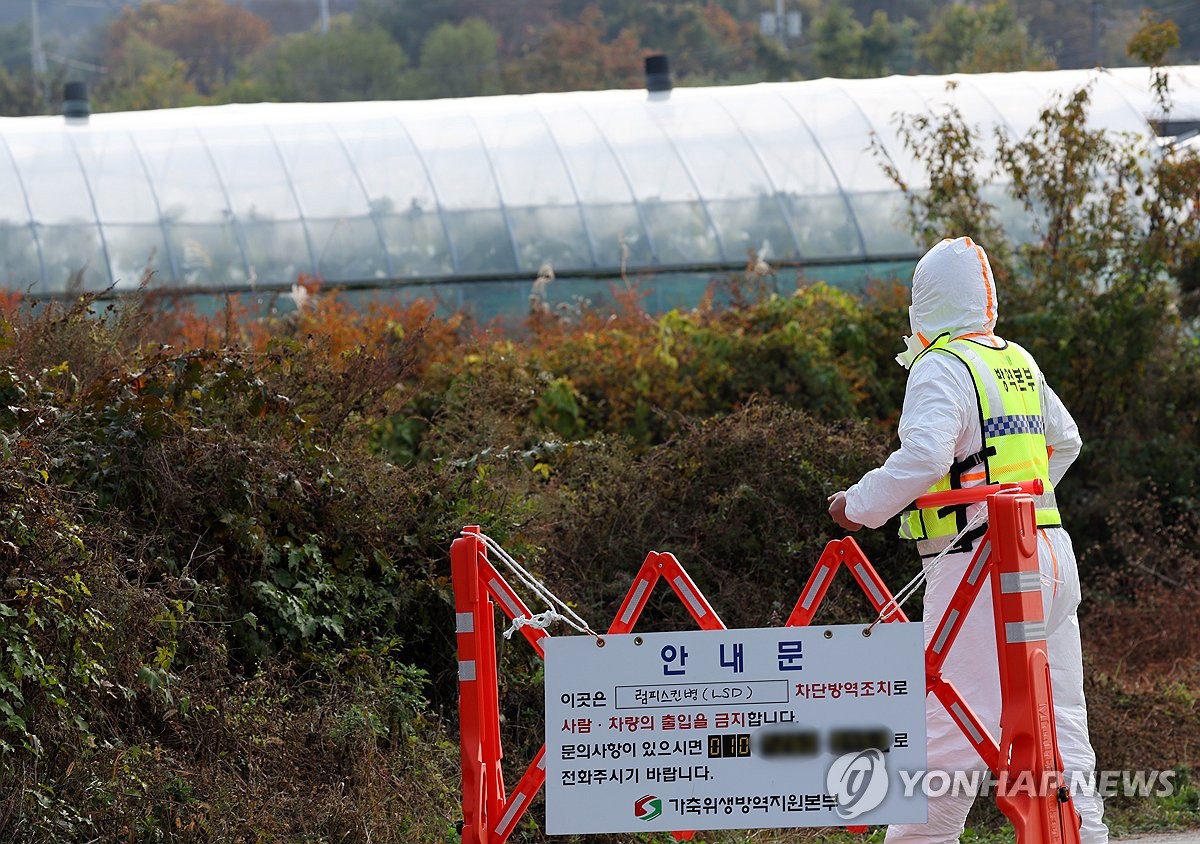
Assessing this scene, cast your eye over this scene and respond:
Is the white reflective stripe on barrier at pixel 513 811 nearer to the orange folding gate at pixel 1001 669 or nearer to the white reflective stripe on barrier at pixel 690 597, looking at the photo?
the orange folding gate at pixel 1001 669

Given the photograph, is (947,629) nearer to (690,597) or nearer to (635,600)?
(690,597)

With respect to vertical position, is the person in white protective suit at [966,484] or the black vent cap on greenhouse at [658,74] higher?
the black vent cap on greenhouse at [658,74]

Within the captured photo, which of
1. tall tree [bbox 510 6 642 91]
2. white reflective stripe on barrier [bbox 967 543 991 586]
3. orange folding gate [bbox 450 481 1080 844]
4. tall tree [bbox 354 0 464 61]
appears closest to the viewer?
orange folding gate [bbox 450 481 1080 844]

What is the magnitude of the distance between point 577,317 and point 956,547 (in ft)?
40.0

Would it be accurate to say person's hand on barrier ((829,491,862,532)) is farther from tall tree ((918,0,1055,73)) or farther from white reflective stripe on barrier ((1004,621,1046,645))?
tall tree ((918,0,1055,73))

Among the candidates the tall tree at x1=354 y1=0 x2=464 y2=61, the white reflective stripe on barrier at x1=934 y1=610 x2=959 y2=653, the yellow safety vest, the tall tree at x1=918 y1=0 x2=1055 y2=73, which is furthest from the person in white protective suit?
the tall tree at x1=354 y1=0 x2=464 y2=61

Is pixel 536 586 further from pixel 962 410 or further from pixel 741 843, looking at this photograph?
pixel 741 843

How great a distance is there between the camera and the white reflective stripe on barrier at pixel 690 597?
486 centimetres

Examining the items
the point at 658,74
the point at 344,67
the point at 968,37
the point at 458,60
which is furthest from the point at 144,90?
the point at 658,74

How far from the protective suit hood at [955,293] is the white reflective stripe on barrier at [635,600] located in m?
1.30

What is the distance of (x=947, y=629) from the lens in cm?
441

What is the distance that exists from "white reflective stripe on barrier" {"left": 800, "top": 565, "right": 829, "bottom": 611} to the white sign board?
771 mm

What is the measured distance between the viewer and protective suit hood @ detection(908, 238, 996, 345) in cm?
521

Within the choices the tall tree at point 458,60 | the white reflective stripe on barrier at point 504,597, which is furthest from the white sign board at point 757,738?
the tall tree at point 458,60
